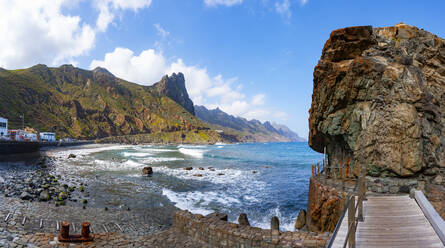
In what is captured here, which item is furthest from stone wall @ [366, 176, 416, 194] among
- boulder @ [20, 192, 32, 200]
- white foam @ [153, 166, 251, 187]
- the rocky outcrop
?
boulder @ [20, 192, 32, 200]

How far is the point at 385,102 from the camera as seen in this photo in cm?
1332

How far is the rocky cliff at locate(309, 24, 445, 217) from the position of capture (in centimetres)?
1248

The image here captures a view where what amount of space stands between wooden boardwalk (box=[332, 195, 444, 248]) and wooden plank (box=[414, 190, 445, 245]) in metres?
0.13

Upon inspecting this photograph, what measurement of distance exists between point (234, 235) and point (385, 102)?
1134cm

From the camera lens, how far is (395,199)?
9.44 metres

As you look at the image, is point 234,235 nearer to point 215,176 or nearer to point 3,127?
point 215,176

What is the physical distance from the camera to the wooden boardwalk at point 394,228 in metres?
5.94

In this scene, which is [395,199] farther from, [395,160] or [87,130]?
[87,130]

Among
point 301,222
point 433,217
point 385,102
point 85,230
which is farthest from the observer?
point 301,222

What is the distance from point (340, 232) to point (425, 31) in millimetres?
17770

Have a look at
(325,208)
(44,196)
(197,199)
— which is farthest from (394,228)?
(44,196)

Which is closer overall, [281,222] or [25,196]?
[25,196]

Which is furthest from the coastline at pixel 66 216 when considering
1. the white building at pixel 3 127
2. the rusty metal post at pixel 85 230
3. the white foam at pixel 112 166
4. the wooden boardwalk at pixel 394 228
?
the white building at pixel 3 127

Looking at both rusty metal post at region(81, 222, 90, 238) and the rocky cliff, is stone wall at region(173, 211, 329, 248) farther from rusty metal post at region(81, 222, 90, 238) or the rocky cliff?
the rocky cliff
